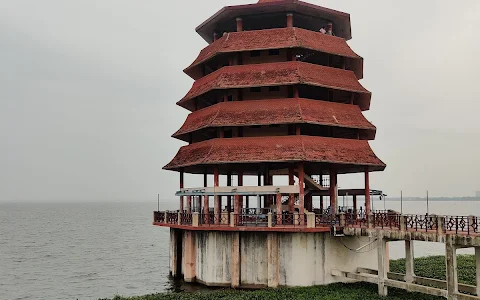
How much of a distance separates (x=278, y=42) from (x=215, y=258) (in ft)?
→ 51.2

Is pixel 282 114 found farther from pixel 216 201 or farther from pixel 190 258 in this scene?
pixel 190 258

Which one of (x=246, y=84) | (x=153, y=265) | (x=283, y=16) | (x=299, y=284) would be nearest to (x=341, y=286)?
(x=299, y=284)

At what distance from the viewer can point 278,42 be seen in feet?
111

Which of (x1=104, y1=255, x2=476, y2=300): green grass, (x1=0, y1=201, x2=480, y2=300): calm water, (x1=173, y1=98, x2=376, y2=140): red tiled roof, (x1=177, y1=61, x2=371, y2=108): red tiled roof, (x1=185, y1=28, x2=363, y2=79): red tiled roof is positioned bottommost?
(x1=0, y1=201, x2=480, y2=300): calm water

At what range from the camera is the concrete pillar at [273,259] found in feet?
93.1

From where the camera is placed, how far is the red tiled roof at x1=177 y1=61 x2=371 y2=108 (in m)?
32.7

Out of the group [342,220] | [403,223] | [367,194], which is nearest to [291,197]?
[342,220]

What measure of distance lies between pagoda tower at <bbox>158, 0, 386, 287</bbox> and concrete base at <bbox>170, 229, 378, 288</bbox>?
6cm

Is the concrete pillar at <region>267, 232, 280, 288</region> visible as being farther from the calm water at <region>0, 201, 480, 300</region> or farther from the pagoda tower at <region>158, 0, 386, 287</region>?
the calm water at <region>0, 201, 480, 300</region>

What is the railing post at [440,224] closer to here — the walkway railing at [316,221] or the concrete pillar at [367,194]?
the walkway railing at [316,221]

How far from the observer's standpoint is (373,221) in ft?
91.0

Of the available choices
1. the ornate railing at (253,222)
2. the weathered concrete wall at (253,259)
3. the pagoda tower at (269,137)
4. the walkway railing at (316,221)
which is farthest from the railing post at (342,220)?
the weathered concrete wall at (253,259)

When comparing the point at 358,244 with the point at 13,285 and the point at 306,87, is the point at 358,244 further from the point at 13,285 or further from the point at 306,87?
the point at 13,285

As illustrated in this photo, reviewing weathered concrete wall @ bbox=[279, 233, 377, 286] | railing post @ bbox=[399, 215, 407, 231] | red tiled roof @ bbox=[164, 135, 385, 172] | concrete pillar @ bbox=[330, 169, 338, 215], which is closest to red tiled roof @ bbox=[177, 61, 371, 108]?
red tiled roof @ bbox=[164, 135, 385, 172]
